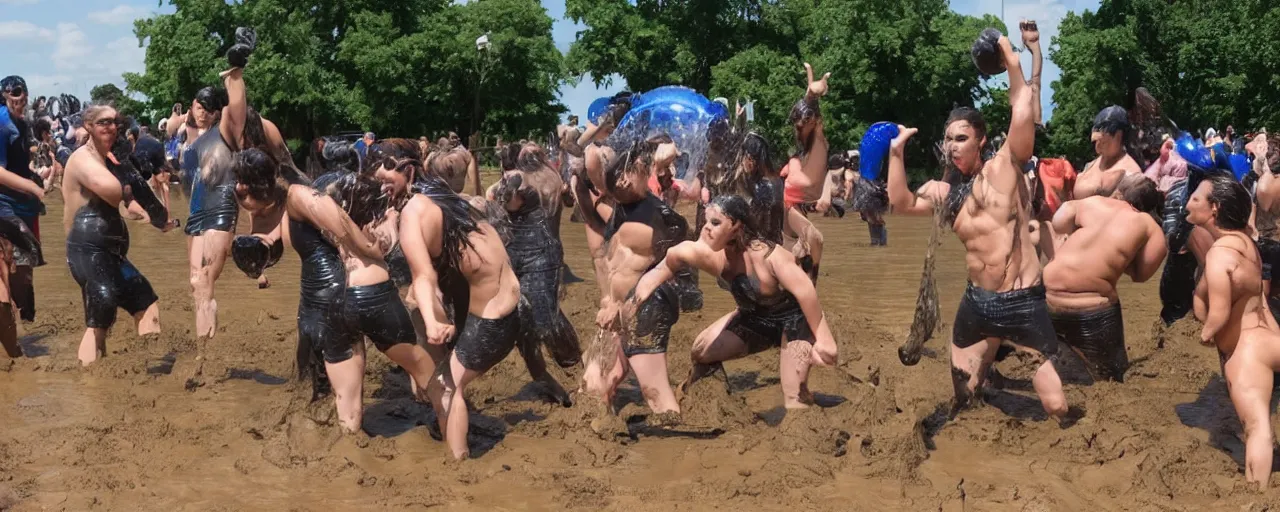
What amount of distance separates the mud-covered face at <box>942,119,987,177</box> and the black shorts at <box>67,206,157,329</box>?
15.8ft

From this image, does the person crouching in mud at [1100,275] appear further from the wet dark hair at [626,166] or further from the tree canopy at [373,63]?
the tree canopy at [373,63]

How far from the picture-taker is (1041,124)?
609 centimetres

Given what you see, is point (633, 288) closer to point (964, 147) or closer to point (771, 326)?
point (771, 326)

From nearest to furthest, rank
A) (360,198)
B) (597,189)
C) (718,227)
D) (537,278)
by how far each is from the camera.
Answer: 1. (360,198)
2. (718,227)
3. (537,278)
4. (597,189)

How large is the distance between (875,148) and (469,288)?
2390 millimetres

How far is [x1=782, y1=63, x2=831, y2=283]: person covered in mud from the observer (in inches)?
→ 319

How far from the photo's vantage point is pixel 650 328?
21.8 ft

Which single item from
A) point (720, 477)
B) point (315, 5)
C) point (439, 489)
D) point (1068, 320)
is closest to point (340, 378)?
point (439, 489)

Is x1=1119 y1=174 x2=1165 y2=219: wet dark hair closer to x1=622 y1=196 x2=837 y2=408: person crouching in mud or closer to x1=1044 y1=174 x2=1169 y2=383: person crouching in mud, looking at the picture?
x1=1044 y1=174 x2=1169 y2=383: person crouching in mud

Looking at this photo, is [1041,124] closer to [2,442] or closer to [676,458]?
[676,458]

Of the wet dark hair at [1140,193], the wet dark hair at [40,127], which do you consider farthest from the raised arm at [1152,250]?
the wet dark hair at [40,127]

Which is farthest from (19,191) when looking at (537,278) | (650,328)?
(650,328)

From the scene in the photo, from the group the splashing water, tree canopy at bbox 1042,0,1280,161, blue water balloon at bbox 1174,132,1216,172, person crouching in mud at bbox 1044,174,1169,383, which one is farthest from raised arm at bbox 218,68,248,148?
tree canopy at bbox 1042,0,1280,161

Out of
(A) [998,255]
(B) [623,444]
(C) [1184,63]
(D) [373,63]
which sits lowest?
(B) [623,444]
